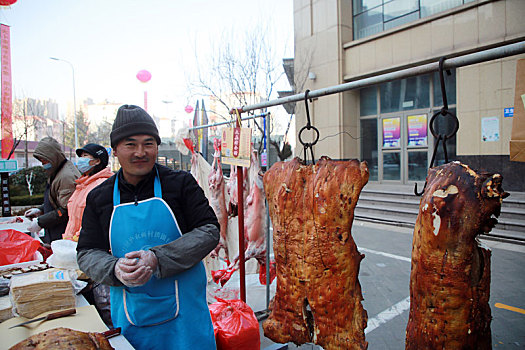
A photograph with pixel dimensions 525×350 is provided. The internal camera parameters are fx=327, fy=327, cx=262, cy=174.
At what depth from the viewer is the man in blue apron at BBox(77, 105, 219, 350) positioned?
5.70 ft

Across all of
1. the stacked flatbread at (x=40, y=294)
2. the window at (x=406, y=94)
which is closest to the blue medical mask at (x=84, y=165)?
the stacked flatbread at (x=40, y=294)

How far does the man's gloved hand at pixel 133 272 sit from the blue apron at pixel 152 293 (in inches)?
9.2

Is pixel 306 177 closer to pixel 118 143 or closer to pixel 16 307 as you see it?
pixel 118 143

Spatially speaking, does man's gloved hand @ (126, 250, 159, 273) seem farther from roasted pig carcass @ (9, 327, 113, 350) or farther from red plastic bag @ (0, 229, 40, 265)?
red plastic bag @ (0, 229, 40, 265)

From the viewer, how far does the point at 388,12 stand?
36.1 feet

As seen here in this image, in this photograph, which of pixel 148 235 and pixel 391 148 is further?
pixel 391 148

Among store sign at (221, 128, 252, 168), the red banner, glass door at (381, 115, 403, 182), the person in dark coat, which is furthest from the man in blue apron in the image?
glass door at (381, 115, 403, 182)

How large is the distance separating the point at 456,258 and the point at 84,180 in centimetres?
334

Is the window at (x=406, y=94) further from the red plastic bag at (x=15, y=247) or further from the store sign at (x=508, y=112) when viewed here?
the red plastic bag at (x=15, y=247)

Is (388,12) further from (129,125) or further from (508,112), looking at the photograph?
(129,125)

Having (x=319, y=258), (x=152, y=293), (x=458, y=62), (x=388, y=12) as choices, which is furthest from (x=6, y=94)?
(x=388, y=12)

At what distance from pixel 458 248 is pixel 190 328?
140cm

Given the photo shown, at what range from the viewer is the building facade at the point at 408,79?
Answer: 8.37m

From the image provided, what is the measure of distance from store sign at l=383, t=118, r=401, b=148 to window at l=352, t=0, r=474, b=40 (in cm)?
316
